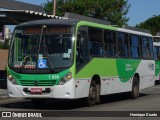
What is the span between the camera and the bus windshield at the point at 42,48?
16359 millimetres

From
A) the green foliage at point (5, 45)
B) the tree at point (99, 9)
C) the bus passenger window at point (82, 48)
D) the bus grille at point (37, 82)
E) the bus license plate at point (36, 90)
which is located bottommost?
the bus license plate at point (36, 90)

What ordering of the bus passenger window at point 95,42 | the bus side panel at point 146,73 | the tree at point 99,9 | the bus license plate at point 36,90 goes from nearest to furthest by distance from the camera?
1. the bus license plate at point 36,90
2. the bus passenger window at point 95,42
3. the bus side panel at point 146,73
4. the tree at point 99,9

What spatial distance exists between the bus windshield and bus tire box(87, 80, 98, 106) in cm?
180

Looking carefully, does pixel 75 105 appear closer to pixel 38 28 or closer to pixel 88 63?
pixel 88 63

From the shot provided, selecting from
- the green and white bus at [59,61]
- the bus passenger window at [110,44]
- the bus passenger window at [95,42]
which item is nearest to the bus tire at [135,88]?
the bus passenger window at [110,44]

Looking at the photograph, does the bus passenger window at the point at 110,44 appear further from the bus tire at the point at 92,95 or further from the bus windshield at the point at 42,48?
the bus windshield at the point at 42,48

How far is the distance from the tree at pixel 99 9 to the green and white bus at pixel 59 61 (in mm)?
43559

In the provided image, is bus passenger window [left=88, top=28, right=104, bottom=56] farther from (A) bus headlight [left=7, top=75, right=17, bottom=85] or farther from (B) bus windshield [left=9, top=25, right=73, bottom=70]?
(A) bus headlight [left=7, top=75, right=17, bottom=85]

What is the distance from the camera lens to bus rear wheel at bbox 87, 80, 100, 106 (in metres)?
17.6

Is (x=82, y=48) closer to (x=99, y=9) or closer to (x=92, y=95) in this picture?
(x=92, y=95)

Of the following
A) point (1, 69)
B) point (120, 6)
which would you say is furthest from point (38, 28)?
point (120, 6)

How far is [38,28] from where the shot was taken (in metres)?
17.0

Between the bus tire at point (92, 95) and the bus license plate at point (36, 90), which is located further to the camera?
the bus tire at point (92, 95)

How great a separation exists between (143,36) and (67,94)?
8445 mm
